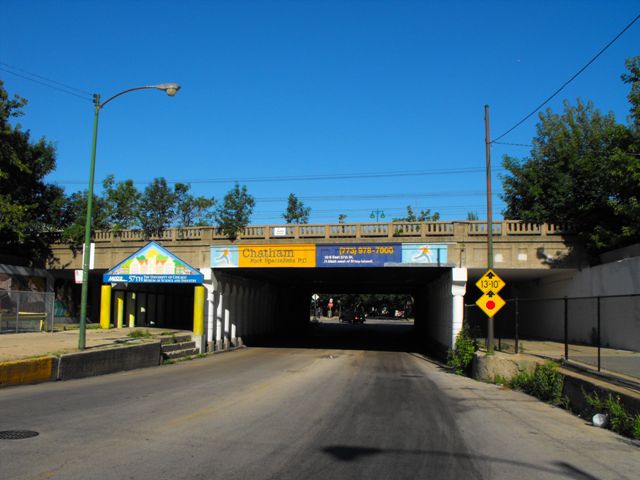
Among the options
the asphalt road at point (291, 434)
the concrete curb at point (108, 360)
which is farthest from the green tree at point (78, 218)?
the asphalt road at point (291, 434)

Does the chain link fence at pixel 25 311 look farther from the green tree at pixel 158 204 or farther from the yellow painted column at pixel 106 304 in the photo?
the green tree at pixel 158 204

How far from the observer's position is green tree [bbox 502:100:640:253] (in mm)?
19938

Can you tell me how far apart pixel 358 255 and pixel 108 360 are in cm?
1381

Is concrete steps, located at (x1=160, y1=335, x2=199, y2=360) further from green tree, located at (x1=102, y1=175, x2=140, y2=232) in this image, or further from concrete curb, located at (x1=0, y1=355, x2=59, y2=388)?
green tree, located at (x1=102, y1=175, x2=140, y2=232)

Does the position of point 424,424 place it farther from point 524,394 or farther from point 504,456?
point 524,394

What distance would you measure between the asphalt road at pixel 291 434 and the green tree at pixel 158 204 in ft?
113

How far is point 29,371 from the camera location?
13758 millimetres

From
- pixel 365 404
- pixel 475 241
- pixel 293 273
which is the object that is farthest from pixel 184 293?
pixel 365 404

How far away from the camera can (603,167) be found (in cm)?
2205

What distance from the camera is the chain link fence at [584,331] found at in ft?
46.7

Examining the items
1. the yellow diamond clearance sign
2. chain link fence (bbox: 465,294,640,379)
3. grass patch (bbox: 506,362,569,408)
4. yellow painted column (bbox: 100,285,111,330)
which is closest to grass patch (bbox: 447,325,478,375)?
chain link fence (bbox: 465,294,640,379)

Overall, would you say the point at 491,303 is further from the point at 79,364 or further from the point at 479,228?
the point at 79,364

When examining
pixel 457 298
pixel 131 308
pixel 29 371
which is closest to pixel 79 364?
pixel 29 371

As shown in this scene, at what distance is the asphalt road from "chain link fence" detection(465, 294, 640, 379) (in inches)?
90.0
